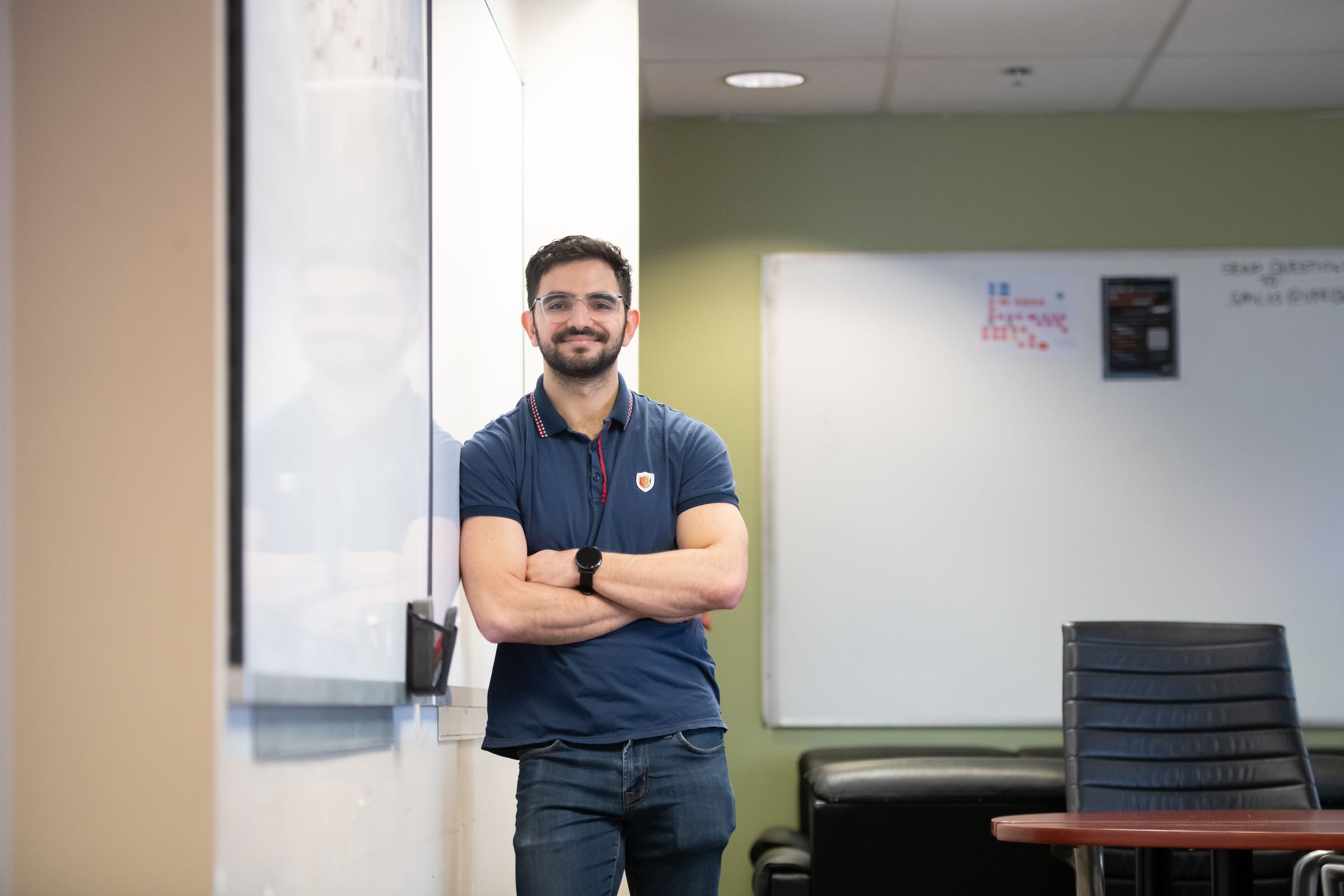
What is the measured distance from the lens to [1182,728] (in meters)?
2.76

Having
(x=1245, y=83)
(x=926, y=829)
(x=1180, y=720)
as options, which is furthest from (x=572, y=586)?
(x=1245, y=83)

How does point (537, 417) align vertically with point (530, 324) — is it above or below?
below

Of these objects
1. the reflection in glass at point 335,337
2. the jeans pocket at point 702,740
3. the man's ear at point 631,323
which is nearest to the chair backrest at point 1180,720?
the jeans pocket at point 702,740

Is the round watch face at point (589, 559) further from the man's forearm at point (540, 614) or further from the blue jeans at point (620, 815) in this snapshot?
the blue jeans at point (620, 815)

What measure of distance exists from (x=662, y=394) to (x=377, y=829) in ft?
9.49

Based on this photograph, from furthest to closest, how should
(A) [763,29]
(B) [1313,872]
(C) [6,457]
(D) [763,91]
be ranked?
(D) [763,91], (A) [763,29], (B) [1313,872], (C) [6,457]

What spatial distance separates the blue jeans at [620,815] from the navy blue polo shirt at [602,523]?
32 millimetres

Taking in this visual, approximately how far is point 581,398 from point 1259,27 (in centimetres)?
262

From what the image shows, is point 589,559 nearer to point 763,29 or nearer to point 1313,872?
point 1313,872

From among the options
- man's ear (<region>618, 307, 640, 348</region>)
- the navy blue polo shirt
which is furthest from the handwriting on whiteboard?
the navy blue polo shirt

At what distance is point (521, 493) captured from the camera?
204 cm

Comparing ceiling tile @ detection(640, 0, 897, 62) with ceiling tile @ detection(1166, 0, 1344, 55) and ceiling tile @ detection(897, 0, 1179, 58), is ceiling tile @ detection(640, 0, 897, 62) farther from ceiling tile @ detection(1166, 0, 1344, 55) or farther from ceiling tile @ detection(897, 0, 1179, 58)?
ceiling tile @ detection(1166, 0, 1344, 55)

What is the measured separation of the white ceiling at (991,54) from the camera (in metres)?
3.51

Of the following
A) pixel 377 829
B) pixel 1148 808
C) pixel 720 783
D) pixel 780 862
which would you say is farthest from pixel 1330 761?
pixel 377 829
